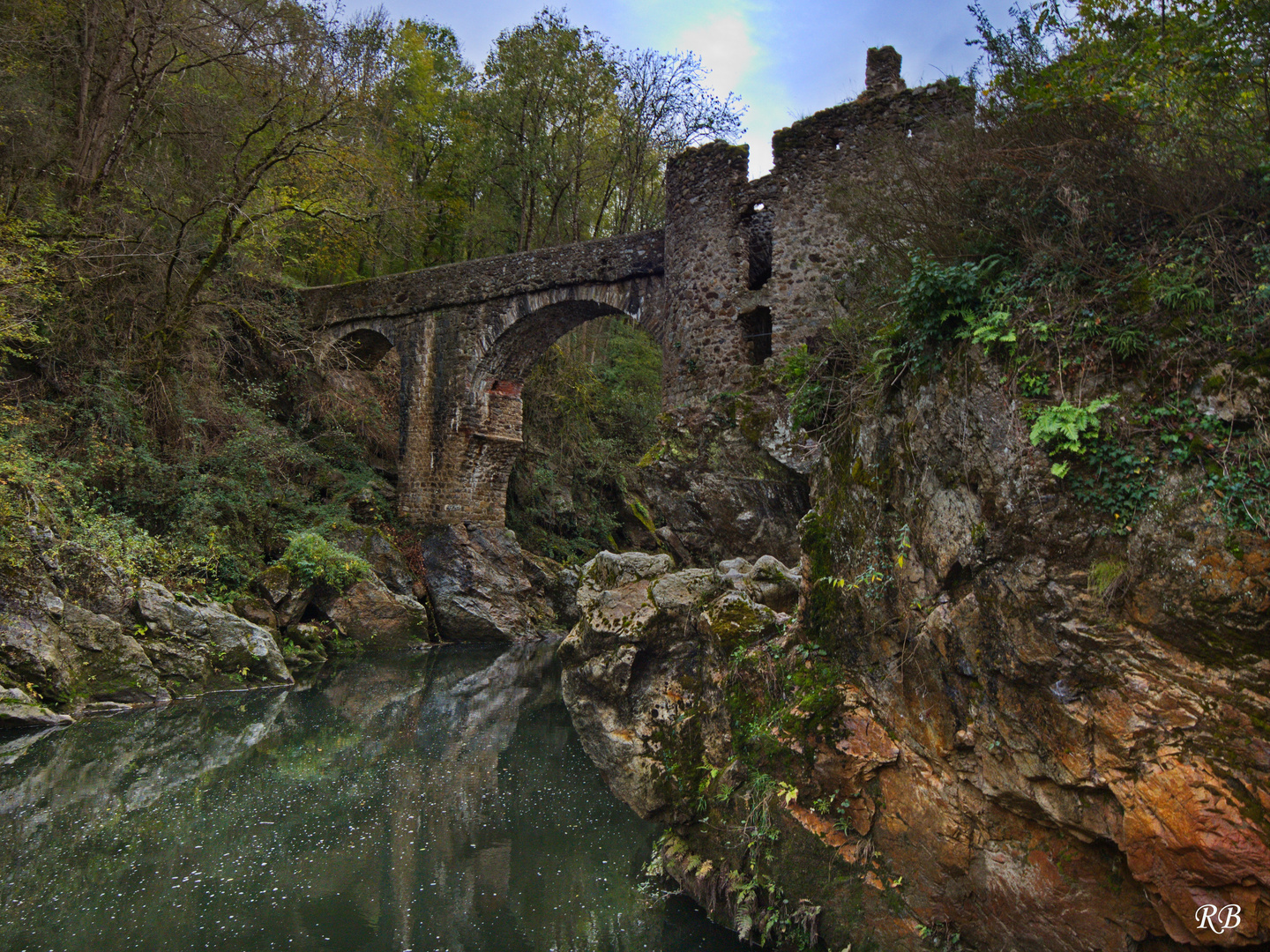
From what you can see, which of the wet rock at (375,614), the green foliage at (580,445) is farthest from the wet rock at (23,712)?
the green foliage at (580,445)

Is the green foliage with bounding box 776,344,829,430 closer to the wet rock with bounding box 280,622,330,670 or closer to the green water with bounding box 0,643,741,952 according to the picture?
the green water with bounding box 0,643,741,952

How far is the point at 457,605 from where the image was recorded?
13617mm

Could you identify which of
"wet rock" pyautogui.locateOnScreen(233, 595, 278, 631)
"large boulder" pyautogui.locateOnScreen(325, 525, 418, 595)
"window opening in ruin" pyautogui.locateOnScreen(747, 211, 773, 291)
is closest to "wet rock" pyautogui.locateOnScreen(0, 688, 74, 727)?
A: "wet rock" pyautogui.locateOnScreen(233, 595, 278, 631)

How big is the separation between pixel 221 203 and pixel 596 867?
10807 millimetres

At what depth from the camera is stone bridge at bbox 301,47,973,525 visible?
9688 mm

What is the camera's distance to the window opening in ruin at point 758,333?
400 inches

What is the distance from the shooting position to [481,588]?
14016mm

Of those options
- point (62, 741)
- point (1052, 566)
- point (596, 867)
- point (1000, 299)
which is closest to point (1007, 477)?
point (1052, 566)

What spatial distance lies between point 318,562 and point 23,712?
4.53 metres

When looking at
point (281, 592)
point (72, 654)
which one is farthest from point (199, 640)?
point (281, 592)

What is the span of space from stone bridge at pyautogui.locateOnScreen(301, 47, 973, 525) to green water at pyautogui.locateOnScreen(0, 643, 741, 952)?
185 inches

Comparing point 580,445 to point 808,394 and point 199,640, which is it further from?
point 808,394

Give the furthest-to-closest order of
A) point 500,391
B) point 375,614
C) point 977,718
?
point 500,391 → point 375,614 → point 977,718

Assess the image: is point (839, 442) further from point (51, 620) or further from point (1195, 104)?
→ point (51, 620)
